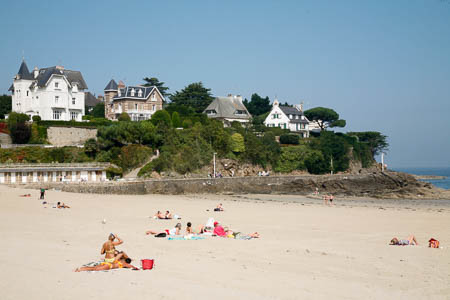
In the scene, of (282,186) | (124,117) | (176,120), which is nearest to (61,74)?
(124,117)

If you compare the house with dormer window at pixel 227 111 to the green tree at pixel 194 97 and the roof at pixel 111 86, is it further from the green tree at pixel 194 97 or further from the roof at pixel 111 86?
the roof at pixel 111 86

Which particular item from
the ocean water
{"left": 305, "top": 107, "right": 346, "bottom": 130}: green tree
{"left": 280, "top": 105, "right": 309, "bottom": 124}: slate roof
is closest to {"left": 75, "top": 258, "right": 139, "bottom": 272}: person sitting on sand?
the ocean water

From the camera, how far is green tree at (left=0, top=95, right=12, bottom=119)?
2206 inches

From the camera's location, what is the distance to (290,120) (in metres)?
71.8

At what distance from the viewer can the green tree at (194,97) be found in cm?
7194

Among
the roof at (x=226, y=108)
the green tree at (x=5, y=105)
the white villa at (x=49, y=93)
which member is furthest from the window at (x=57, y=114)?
the roof at (x=226, y=108)

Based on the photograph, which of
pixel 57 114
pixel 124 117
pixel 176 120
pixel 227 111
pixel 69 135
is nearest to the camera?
pixel 69 135

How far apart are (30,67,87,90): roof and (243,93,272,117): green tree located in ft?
128

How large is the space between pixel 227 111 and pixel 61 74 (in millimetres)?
25221

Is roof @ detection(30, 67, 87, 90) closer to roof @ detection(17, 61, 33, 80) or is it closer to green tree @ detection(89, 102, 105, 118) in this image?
roof @ detection(17, 61, 33, 80)

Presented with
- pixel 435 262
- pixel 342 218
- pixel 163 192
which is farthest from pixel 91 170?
pixel 435 262

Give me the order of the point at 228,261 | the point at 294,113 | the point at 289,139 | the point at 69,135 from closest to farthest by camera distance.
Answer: the point at 228,261 < the point at 69,135 < the point at 289,139 < the point at 294,113

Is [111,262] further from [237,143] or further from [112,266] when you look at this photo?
[237,143]

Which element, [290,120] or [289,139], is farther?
[290,120]
